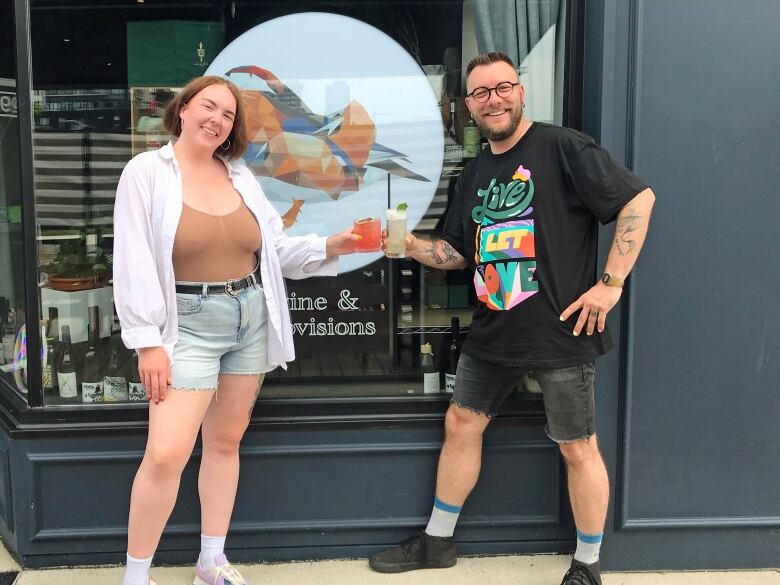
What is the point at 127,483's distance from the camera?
9.14ft

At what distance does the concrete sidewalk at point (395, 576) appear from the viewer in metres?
2.70

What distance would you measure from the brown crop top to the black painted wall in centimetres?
126

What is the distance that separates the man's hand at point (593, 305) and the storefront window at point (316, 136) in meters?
0.74

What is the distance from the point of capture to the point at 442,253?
2.64 m

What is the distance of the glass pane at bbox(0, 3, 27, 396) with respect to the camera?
9.33ft

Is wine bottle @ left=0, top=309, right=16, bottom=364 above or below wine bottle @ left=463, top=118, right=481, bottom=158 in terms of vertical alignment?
below

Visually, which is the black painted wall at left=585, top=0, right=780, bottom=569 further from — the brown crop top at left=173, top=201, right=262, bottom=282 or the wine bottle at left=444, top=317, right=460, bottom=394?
the brown crop top at left=173, top=201, right=262, bottom=282

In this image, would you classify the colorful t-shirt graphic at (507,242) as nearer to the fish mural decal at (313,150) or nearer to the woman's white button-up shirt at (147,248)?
the fish mural decal at (313,150)

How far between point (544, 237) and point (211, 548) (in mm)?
1491

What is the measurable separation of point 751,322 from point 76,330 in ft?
8.20

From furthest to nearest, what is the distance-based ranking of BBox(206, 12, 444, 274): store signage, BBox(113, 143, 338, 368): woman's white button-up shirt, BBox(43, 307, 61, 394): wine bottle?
1. BBox(206, 12, 444, 274): store signage
2. BBox(43, 307, 61, 394): wine bottle
3. BBox(113, 143, 338, 368): woman's white button-up shirt

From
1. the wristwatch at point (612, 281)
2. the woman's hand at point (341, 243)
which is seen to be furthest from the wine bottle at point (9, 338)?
the wristwatch at point (612, 281)

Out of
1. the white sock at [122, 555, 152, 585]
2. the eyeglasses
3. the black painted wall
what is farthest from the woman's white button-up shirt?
the black painted wall

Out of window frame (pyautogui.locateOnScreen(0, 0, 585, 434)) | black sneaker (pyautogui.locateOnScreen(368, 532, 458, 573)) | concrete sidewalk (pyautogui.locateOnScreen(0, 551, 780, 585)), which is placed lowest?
concrete sidewalk (pyautogui.locateOnScreen(0, 551, 780, 585))
